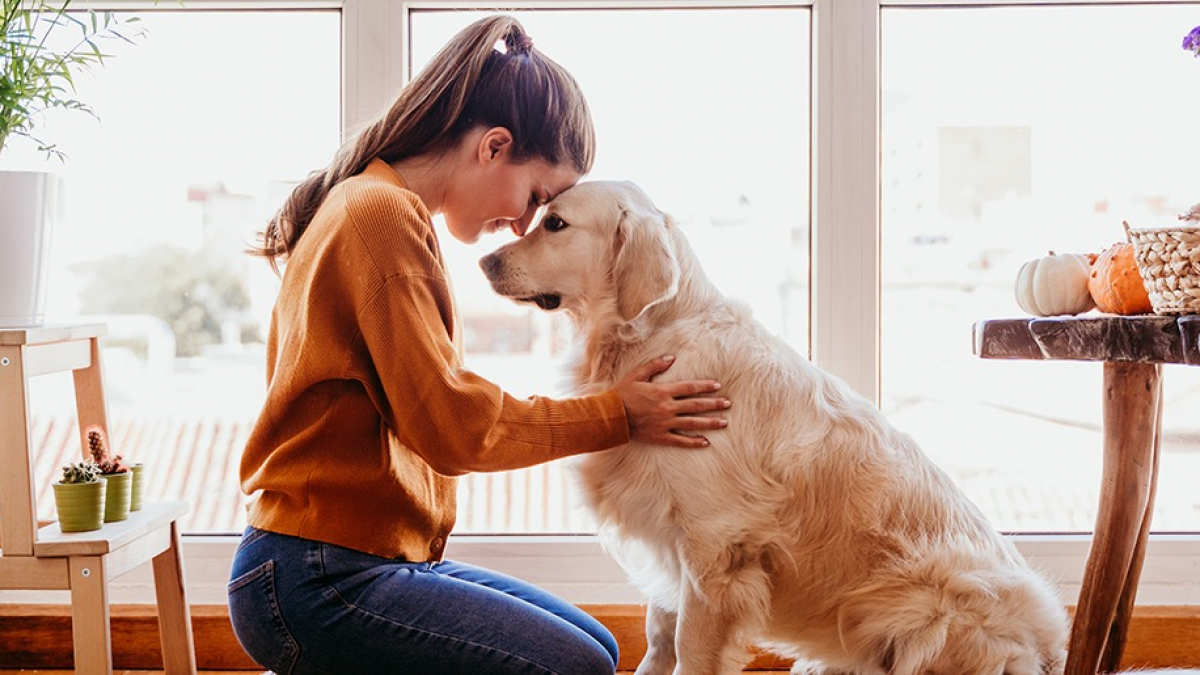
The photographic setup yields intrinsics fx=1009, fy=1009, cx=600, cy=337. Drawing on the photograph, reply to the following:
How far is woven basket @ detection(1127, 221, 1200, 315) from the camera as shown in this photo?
1397 millimetres

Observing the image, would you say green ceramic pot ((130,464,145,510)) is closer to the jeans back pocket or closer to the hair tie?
the jeans back pocket

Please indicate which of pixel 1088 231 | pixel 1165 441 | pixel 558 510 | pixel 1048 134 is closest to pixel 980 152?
pixel 1048 134

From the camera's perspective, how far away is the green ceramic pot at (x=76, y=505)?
1.79 meters

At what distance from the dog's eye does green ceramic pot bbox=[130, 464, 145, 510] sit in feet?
3.14

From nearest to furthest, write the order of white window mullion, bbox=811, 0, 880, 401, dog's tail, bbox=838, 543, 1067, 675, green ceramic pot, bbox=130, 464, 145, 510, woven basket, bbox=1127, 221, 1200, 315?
woven basket, bbox=1127, 221, 1200, 315, dog's tail, bbox=838, 543, 1067, 675, green ceramic pot, bbox=130, 464, 145, 510, white window mullion, bbox=811, 0, 880, 401

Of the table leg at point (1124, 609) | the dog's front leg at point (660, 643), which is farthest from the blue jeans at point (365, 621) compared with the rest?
the table leg at point (1124, 609)

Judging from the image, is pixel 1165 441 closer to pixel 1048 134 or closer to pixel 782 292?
pixel 1048 134

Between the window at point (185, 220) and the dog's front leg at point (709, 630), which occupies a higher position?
the window at point (185, 220)

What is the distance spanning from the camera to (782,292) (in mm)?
2490

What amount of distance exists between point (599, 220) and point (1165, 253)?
851 millimetres

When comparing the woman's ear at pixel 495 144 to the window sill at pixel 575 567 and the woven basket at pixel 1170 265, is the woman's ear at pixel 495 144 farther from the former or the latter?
the window sill at pixel 575 567

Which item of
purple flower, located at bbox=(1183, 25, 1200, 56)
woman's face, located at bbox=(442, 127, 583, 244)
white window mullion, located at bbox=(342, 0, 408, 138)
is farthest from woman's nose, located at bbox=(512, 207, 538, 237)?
purple flower, located at bbox=(1183, 25, 1200, 56)

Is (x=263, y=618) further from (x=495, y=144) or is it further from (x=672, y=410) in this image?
(x=495, y=144)

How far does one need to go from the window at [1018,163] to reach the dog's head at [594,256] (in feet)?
3.27
